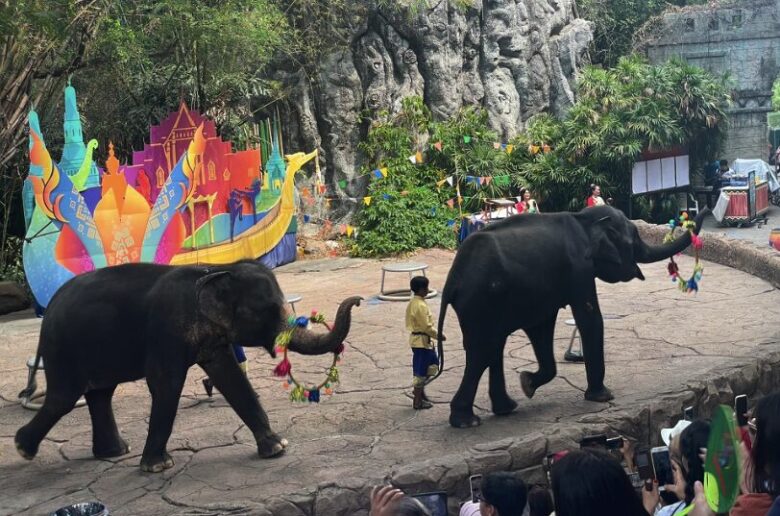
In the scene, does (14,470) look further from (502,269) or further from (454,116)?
(454,116)

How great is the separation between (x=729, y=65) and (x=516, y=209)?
339 inches

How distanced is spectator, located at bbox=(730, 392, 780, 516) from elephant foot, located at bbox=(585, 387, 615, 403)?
15.4 feet

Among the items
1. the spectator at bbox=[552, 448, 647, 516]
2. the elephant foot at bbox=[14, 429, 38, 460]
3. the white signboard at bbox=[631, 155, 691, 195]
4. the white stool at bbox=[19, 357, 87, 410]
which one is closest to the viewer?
the spectator at bbox=[552, 448, 647, 516]

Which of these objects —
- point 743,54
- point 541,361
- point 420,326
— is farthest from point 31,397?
point 743,54

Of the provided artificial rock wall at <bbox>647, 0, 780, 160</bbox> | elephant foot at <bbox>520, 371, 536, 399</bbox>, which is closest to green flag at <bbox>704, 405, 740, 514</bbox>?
elephant foot at <bbox>520, 371, 536, 399</bbox>

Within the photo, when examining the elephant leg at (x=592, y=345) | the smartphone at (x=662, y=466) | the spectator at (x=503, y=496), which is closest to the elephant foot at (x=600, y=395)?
the elephant leg at (x=592, y=345)

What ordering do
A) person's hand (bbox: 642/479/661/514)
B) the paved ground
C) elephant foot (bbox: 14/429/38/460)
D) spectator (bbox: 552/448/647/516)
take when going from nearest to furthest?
1. spectator (bbox: 552/448/647/516)
2. person's hand (bbox: 642/479/661/514)
3. the paved ground
4. elephant foot (bbox: 14/429/38/460)

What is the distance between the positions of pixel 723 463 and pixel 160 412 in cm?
455

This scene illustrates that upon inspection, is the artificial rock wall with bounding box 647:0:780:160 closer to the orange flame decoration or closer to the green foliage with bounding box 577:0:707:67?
the green foliage with bounding box 577:0:707:67

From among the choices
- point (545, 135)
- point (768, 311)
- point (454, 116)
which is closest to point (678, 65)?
point (545, 135)

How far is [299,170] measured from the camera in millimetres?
19297

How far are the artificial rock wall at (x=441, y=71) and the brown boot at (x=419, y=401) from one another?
11.8 metres

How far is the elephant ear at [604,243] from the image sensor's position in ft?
27.5

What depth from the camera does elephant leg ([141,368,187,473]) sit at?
23.1 feet
